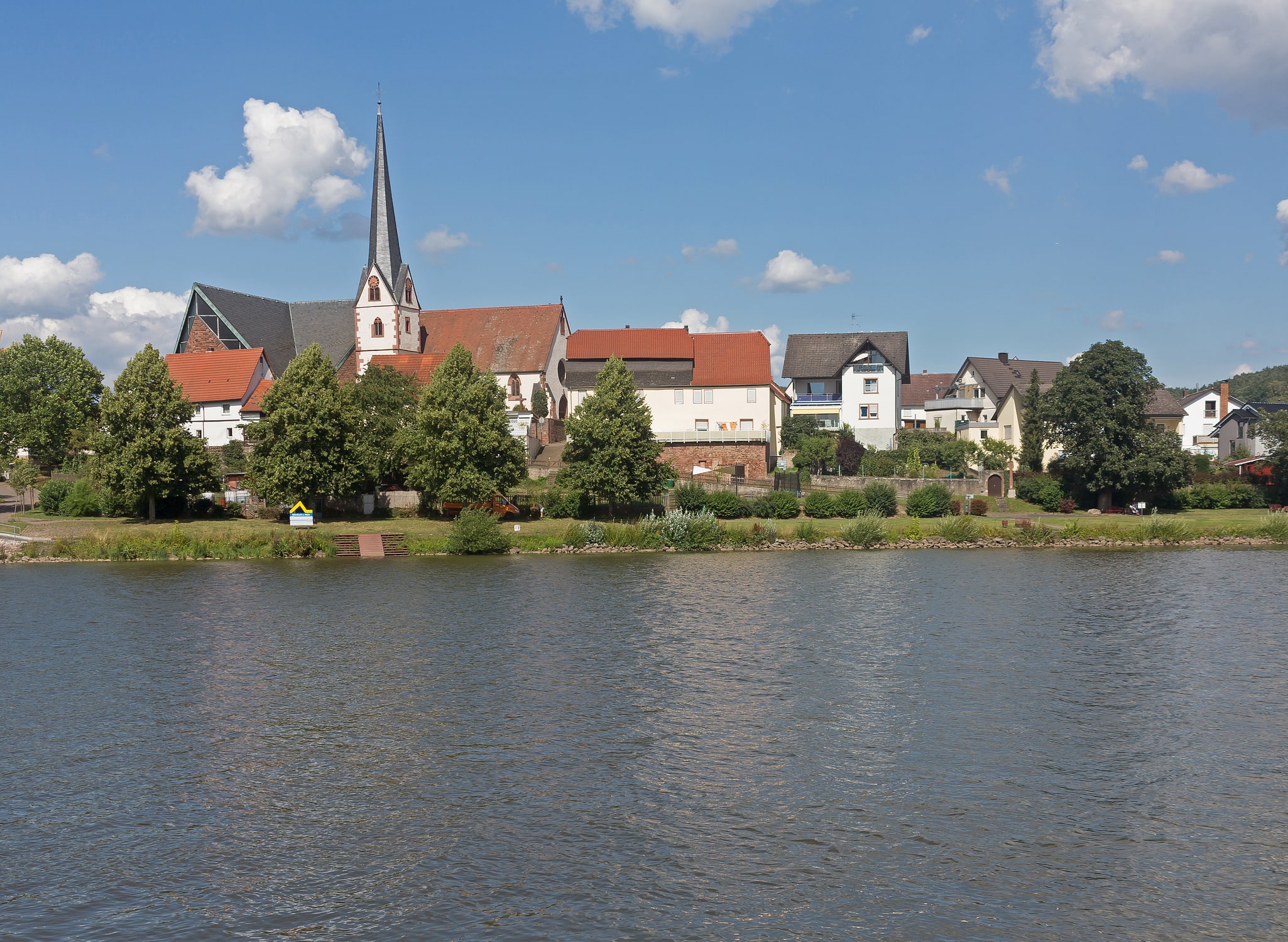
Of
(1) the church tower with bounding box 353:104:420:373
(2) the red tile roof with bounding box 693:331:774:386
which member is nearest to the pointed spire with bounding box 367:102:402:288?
(1) the church tower with bounding box 353:104:420:373

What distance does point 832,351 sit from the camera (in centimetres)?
9075

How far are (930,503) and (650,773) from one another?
46462 millimetres

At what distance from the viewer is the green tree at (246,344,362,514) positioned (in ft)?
180

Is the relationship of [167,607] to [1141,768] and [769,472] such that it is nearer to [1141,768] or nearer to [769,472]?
[1141,768]

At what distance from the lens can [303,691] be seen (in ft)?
76.1

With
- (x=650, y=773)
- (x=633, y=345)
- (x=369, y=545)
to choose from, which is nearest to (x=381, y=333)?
(x=633, y=345)

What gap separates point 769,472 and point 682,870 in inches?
2353

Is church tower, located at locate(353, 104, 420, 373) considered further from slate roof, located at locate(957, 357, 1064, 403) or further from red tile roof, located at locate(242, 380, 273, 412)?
slate roof, located at locate(957, 357, 1064, 403)

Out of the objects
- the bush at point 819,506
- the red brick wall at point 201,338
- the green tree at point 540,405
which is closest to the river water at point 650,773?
the bush at point 819,506

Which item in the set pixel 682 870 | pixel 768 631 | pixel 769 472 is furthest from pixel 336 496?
pixel 682 870

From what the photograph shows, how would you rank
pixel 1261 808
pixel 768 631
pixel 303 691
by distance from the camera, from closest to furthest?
pixel 1261 808 → pixel 303 691 → pixel 768 631

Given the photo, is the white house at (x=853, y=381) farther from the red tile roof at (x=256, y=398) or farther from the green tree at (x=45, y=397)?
the green tree at (x=45, y=397)

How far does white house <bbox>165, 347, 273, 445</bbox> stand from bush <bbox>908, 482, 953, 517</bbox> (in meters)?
48.0

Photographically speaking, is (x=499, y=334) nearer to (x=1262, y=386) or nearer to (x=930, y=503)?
(x=930, y=503)
